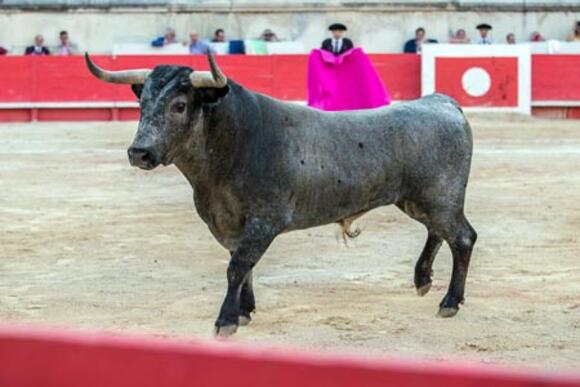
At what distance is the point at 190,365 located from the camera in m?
1.24

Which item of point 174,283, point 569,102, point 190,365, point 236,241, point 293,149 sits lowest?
point 569,102

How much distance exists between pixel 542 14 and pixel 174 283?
16427mm

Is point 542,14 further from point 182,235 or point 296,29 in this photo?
point 182,235

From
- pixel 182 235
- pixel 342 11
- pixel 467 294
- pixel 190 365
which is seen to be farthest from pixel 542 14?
pixel 190 365

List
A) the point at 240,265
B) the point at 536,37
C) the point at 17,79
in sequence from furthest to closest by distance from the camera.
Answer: the point at 536,37, the point at 17,79, the point at 240,265

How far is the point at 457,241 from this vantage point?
517 cm

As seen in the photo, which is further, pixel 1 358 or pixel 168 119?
pixel 168 119

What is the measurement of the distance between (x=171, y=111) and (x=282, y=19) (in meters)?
16.7

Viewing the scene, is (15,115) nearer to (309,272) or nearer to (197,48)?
(197,48)

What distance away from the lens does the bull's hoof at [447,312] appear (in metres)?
5.02

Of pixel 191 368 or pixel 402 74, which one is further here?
pixel 402 74

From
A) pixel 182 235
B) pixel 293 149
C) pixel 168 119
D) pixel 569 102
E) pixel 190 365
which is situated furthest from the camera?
pixel 569 102

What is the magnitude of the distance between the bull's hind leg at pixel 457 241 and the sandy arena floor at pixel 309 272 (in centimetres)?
10

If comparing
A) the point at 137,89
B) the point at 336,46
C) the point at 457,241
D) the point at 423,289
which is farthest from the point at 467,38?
the point at 137,89
